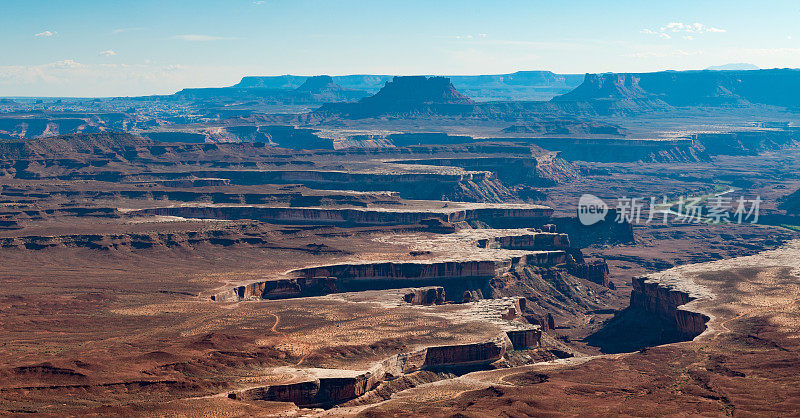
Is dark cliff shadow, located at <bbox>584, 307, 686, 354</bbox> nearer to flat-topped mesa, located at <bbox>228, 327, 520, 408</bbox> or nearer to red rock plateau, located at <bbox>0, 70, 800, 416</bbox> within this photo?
red rock plateau, located at <bbox>0, 70, 800, 416</bbox>

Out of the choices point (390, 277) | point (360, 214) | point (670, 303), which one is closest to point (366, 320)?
point (390, 277)

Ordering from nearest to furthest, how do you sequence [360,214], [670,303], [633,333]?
[670,303] < [633,333] < [360,214]

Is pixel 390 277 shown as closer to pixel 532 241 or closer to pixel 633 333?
pixel 633 333

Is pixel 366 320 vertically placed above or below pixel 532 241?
above

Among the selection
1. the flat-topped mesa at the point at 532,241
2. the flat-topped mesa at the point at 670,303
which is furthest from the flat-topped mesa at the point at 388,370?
the flat-topped mesa at the point at 532,241

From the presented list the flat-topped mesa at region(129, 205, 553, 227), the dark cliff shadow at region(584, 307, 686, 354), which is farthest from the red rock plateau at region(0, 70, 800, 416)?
the flat-topped mesa at region(129, 205, 553, 227)

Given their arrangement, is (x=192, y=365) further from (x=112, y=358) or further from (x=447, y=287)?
(x=447, y=287)
